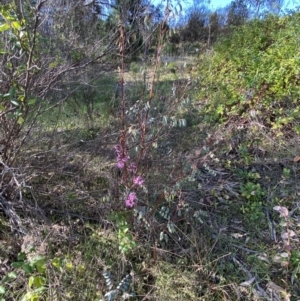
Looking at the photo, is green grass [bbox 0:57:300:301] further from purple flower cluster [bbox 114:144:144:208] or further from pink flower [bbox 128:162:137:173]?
pink flower [bbox 128:162:137:173]

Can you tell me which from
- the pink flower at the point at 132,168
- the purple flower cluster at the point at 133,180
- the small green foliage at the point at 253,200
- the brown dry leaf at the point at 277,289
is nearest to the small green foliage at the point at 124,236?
the purple flower cluster at the point at 133,180

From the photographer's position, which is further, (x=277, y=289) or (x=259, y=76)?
(x=259, y=76)

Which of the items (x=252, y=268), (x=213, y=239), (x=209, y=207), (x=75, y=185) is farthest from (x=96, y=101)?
(x=252, y=268)

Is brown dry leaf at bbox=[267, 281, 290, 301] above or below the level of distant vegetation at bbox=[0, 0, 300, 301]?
below

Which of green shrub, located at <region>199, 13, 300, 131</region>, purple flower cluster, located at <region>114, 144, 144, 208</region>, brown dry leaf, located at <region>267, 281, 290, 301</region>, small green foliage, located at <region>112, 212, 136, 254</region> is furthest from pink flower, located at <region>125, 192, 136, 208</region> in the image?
green shrub, located at <region>199, 13, 300, 131</region>

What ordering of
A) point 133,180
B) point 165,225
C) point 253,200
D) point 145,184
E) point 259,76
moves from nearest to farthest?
1. point 133,180
2. point 165,225
3. point 145,184
4. point 253,200
5. point 259,76

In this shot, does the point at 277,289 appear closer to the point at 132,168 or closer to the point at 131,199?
the point at 131,199

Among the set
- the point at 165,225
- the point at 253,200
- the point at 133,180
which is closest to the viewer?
the point at 133,180

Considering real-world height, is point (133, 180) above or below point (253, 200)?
above

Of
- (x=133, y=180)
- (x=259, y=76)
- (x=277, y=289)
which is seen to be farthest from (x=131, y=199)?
(x=259, y=76)

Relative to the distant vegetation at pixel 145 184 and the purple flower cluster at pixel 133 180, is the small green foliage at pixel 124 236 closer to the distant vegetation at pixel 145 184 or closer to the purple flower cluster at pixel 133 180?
the distant vegetation at pixel 145 184

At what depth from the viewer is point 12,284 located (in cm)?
167

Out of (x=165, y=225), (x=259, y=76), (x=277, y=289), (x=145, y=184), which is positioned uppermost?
(x=259, y=76)

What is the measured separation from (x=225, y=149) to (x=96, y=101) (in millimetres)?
Result: 2526
